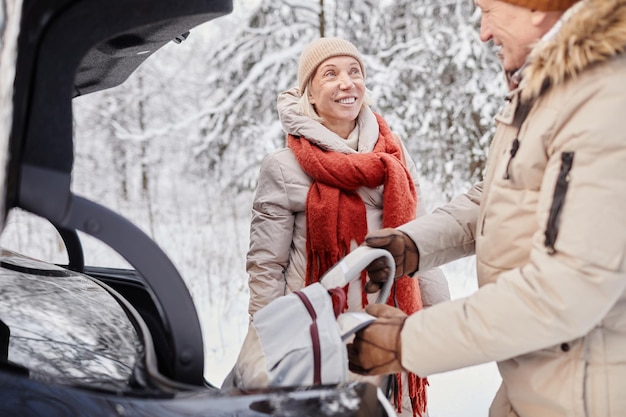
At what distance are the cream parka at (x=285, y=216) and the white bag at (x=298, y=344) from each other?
1.43 metres

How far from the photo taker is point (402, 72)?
9.48m

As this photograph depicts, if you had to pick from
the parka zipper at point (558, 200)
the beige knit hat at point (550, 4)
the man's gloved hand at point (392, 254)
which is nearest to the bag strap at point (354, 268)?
the man's gloved hand at point (392, 254)

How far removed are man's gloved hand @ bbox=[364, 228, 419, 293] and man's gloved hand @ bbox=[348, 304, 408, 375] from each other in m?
0.34

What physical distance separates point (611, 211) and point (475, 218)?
78cm

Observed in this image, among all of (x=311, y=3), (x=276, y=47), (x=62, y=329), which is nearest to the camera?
(x=62, y=329)

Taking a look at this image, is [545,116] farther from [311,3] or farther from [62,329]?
[311,3]

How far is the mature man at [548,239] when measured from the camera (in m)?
1.13

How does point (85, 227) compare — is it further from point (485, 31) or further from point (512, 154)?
point (485, 31)

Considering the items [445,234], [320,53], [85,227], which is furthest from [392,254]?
[320,53]

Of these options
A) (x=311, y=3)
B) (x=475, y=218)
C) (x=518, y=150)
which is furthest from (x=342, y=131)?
(x=311, y=3)

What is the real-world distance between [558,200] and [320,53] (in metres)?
2.10

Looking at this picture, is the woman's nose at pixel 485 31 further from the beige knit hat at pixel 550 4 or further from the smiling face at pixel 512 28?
the beige knit hat at pixel 550 4

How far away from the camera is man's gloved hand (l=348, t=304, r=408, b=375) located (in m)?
1.34

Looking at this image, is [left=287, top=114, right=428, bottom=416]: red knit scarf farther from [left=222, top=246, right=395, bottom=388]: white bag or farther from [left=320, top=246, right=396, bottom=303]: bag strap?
[left=222, top=246, right=395, bottom=388]: white bag
